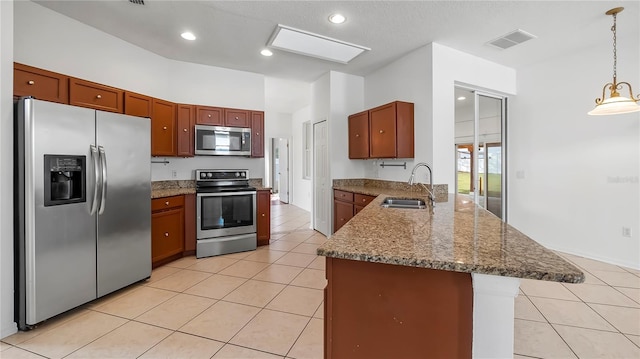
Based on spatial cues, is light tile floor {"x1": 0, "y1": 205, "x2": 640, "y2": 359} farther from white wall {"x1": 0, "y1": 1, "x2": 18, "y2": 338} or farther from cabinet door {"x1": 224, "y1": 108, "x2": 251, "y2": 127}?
cabinet door {"x1": 224, "y1": 108, "x2": 251, "y2": 127}

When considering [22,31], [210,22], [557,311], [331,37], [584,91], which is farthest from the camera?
[584,91]

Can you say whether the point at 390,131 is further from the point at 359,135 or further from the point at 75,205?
the point at 75,205

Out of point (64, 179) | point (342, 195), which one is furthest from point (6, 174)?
point (342, 195)

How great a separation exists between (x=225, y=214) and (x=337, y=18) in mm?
2887

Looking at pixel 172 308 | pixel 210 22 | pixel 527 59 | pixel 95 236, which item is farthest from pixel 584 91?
pixel 95 236

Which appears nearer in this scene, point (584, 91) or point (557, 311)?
point (557, 311)

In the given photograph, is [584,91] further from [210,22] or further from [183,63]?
[183,63]

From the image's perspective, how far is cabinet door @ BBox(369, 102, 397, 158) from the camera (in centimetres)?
381

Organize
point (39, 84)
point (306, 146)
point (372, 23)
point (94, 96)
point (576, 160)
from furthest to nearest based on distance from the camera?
point (306, 146)
point (576, 160)
point (372, 23)
point (94, 96)
point (39, 84)

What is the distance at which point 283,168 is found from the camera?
916 cm

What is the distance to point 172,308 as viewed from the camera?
245 cm

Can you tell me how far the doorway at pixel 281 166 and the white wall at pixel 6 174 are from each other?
6.80m

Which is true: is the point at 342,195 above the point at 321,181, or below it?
below

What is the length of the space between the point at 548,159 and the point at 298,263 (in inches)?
158
